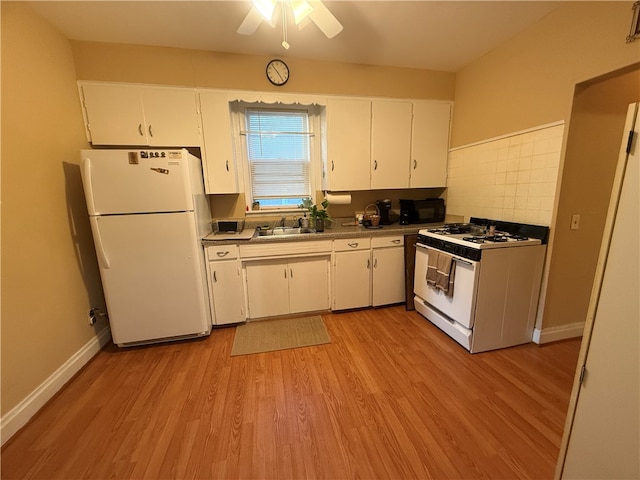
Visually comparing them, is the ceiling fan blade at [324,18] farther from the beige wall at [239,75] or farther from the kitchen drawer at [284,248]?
the kitchen drawer at [284,248]

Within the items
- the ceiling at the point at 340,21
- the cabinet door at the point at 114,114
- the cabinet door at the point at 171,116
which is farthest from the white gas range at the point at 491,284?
the cabinet door at the point at 114,114

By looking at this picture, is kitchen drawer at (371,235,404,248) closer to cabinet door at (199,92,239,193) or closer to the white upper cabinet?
cabinet door at (199,92,239,193)

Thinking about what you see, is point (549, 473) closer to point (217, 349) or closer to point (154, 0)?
point (217, 349)

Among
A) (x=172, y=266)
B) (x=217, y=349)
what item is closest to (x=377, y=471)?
(x=217, y=349)

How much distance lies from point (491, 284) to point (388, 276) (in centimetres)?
102

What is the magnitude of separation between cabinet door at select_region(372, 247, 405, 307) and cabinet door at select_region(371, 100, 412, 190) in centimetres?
79

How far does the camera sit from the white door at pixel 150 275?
199 centimetres

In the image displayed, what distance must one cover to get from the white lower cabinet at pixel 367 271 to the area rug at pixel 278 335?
384 mm

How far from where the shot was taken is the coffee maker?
2.98 meters

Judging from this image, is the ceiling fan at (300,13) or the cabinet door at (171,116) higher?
the ceiling fan at (300,13)

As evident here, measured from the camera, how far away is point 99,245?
1.95 meters

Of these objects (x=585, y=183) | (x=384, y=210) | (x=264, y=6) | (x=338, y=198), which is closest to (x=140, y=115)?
(x=264, y=6)

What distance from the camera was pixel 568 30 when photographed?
177 cm

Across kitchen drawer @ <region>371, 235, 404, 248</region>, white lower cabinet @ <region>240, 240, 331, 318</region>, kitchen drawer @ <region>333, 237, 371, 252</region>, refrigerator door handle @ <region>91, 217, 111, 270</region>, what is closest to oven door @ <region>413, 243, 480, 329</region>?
kitchen drawer @ <region>371, 235, 404, 248</region>
